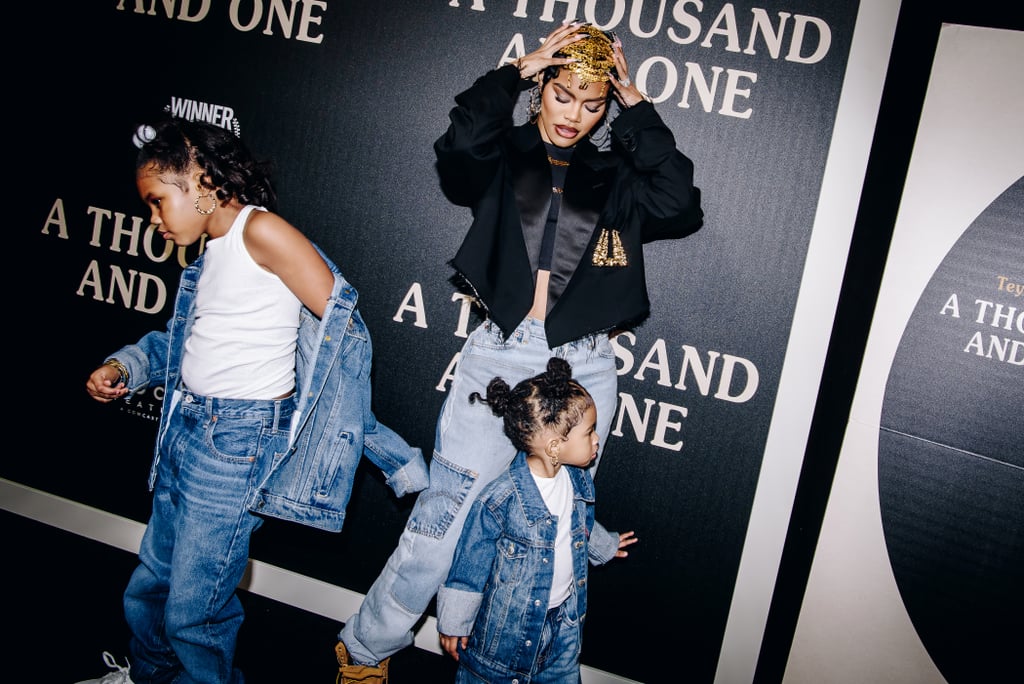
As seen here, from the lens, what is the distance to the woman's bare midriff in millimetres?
2006

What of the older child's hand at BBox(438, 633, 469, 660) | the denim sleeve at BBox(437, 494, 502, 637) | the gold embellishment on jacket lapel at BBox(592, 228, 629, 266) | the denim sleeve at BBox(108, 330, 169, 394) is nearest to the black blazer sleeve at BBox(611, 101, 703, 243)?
the gold embellishment on jacket lapel at BBox(592, 228, 629, 266)

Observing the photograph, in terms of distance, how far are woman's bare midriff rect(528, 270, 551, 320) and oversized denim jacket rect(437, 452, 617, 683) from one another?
1.39 ft

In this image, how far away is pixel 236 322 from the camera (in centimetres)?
185

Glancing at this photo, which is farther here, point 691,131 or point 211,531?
point 691,131

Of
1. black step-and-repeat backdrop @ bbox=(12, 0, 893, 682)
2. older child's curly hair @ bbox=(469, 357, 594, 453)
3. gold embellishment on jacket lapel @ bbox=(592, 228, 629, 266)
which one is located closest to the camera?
older child's curly hair @ bbox=(469, 357, 594, 453)

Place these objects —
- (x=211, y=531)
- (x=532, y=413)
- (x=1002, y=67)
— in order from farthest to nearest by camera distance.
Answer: (x=1002, y=67), (x=211, y=531), (x=532, y=413)

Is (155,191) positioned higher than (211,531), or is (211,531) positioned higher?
(155,191)

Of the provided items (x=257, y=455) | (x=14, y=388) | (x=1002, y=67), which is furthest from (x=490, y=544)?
(x=14, y=388)

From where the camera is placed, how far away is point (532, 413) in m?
1.80

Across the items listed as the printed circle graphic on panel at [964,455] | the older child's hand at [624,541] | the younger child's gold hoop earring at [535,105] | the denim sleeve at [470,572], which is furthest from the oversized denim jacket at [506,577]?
the printed circle graphic on panel at [964,455]

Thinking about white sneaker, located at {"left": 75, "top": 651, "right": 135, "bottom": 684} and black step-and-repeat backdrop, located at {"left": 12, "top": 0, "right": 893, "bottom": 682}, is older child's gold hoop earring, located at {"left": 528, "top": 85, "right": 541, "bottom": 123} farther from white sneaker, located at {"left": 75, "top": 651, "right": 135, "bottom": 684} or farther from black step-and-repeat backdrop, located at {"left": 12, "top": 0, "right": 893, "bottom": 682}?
white sneaker, located at {"left": 75, "top": 651, "right": 135, "bottom": 684}

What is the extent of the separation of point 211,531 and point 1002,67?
9.58 ft

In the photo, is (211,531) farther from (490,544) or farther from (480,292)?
(480,292)

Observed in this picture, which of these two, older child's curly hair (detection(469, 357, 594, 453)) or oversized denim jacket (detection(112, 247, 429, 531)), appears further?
oversized denim jacket (detection(112, 247, 429, 531))
